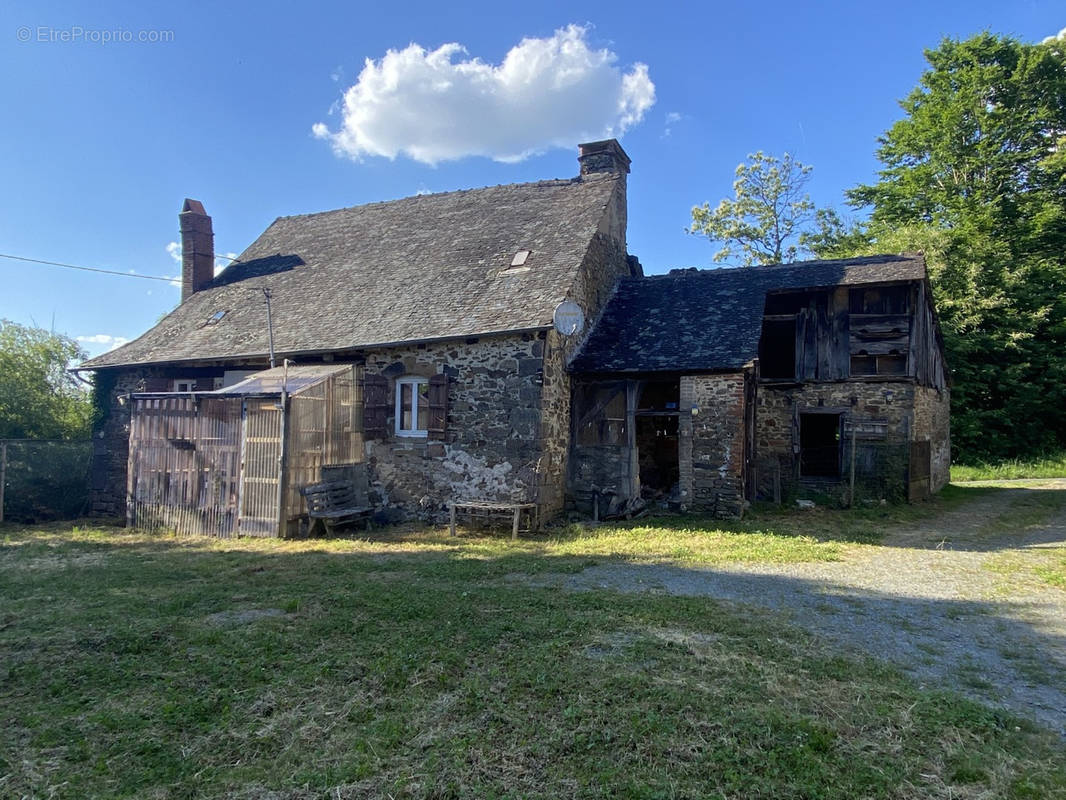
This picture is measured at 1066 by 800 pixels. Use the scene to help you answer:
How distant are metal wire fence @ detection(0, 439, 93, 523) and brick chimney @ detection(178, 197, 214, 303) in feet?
17.7

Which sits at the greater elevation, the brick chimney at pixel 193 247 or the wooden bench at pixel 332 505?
the brick chimney at pixel 193 247

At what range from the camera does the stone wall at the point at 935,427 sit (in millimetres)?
14828

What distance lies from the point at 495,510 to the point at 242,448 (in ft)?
14.5

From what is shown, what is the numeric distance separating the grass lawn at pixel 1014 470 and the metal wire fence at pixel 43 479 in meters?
25.0

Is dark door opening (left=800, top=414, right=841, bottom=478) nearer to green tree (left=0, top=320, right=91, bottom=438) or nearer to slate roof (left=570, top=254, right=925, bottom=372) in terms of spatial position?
slate roof (left=570, top=254, right=925, bottom=372)

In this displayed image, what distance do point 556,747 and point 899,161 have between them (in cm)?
3328

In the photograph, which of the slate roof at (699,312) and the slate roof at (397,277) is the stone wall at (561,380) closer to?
the slate roof at (699,312)

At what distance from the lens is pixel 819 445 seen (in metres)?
16.9

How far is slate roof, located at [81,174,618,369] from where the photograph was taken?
40.8 feet

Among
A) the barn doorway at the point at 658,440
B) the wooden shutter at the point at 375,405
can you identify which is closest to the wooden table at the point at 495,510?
the wooden shutter at the point at 375,405

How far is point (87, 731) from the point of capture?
12.6 ft

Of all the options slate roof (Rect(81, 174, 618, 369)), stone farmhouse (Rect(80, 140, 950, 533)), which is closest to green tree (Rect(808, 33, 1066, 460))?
stone farmhouse (Rect(80, 140, 950, 533))

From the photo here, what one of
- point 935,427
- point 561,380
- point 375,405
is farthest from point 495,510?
point 935,427

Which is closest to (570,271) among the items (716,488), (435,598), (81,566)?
(716,488)
